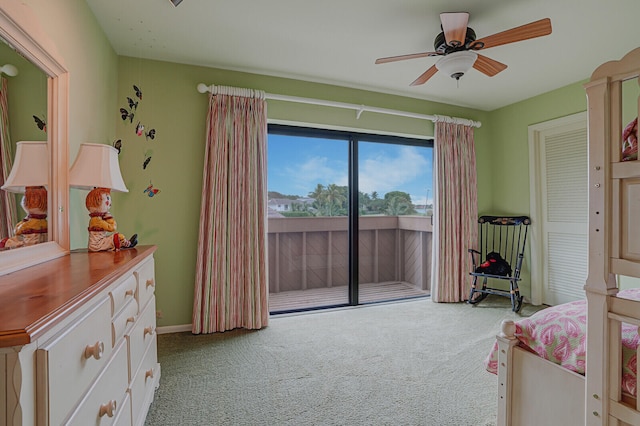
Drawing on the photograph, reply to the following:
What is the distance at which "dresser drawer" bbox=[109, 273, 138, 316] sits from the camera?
111 centimetres

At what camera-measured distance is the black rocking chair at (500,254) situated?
3379 mm

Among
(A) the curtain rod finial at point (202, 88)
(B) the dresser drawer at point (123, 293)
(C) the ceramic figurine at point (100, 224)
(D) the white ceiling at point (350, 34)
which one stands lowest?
(B) the dresser drawer at point (123, 293)

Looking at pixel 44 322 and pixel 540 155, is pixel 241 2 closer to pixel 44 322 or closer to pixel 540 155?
pixel 44 322

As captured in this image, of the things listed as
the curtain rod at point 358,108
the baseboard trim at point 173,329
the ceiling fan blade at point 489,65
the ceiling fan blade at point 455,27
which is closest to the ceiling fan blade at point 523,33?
the ceiling fan blade at point 455,27

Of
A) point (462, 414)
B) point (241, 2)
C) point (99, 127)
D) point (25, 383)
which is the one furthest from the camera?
point (99, 127)

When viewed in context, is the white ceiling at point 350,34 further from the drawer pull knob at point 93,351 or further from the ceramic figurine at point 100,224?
the drawer pull knob at point 93,351

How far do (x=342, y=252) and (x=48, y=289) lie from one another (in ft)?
9.35

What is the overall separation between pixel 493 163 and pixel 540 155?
570 mm

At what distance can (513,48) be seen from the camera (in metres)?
2.53

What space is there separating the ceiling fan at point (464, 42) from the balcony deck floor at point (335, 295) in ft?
8.08

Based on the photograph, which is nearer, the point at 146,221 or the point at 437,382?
the point at 437,382

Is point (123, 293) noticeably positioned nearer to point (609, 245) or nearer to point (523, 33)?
point (609, 245)

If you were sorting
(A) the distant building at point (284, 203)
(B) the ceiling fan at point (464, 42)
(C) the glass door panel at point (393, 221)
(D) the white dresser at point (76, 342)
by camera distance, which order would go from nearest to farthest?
(D) the white dresser at point (76, 342) → (B) the ceiling fan at point (464, 42) → (A) the distant building at point (284, 203) → (C) the glass door panel at point (393, 221)

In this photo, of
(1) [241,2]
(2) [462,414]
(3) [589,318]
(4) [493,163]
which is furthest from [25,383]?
(4) [493,163]
